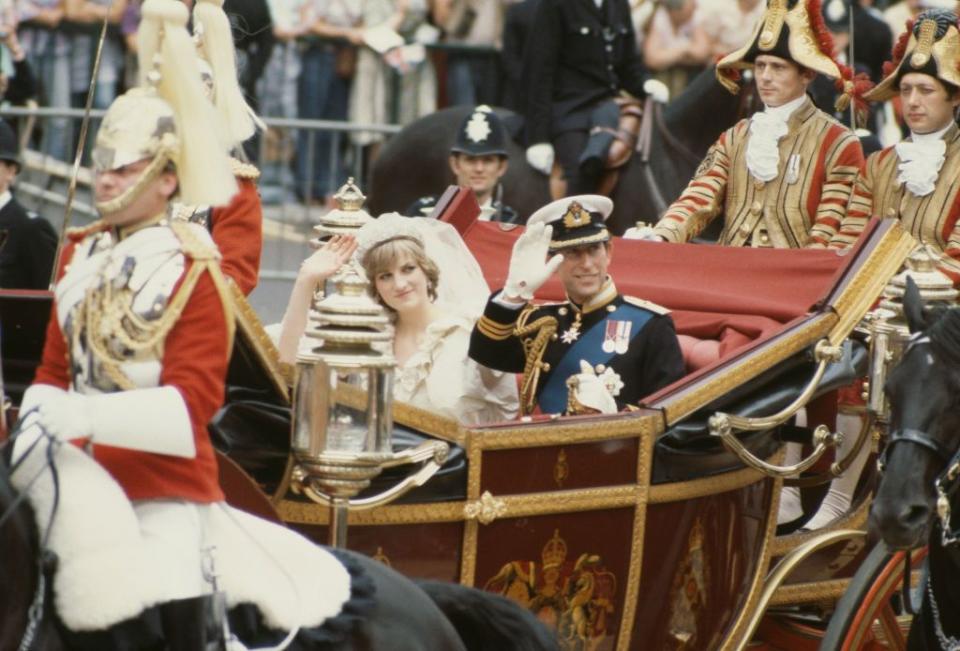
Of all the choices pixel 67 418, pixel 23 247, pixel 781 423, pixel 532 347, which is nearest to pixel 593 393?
pixel 532 347

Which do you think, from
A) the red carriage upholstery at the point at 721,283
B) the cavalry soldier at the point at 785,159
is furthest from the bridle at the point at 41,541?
the cavalry soldier at the point at 785,159

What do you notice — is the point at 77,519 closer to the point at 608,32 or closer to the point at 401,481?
the point at 401,481

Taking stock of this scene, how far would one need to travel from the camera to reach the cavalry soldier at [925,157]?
717 cm

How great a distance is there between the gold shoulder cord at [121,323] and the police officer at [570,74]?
7.76m

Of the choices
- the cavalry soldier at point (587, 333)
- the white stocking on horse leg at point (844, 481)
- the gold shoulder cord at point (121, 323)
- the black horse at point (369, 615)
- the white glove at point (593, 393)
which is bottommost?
the white stocking on horse leg at point (844, 481)

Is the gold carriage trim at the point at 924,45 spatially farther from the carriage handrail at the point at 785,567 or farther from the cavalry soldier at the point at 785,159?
the carriage handrail at the point at 785,567

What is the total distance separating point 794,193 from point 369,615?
11.2ft

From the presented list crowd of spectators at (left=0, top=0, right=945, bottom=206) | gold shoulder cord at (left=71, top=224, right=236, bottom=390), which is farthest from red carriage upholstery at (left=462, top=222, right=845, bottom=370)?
crowd of spectators at (left=0, top=0, right=945, bottom=206)

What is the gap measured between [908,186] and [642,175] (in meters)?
4.31

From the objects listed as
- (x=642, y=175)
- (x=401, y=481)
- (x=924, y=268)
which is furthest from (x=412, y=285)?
(x=642, y=175)

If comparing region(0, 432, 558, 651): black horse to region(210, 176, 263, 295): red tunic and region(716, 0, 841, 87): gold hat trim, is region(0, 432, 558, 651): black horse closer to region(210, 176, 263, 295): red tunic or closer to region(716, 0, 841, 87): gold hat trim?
region(210, 176, 263, 295): red tunic

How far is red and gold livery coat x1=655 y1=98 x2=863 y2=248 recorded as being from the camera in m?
7.43

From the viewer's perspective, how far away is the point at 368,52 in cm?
1330

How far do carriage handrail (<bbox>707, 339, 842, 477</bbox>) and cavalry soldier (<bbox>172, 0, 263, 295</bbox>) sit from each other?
4.29 feet
